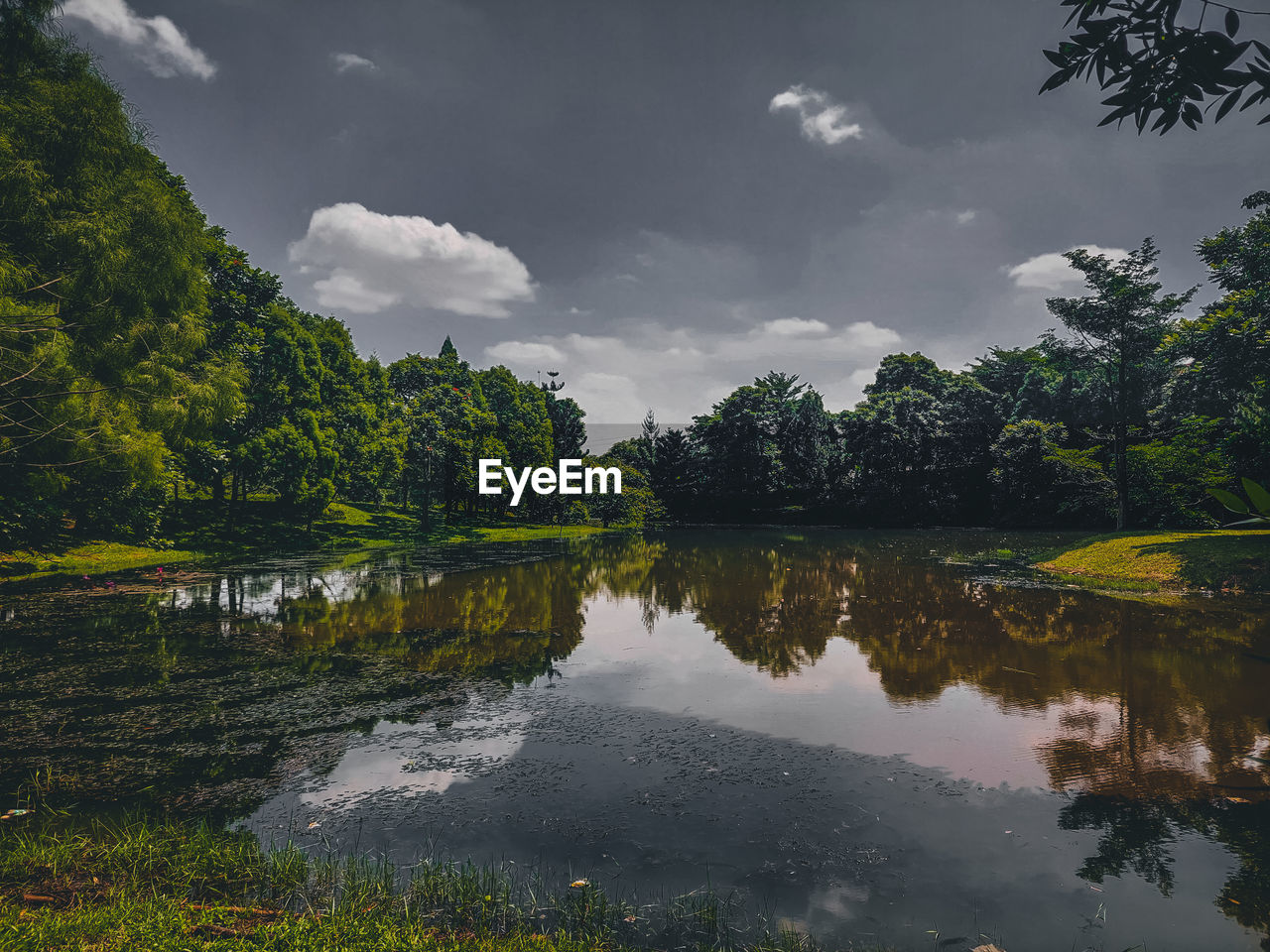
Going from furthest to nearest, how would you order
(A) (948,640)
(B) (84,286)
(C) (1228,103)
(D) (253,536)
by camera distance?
1. (D) (253,536)
2. (B) (84,286)
3. (A) (948,640)
4. (C) (1228,103)

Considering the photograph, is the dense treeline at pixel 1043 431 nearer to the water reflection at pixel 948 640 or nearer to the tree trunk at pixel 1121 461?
the tree trunk at pixel 1121 461

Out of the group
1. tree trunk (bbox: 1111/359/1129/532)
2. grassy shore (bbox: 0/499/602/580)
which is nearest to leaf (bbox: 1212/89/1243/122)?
grassy shore (bbox: 0/499/602/580)

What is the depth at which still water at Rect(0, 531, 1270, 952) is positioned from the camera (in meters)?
4.55

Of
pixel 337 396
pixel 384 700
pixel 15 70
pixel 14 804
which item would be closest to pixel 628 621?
pixel 384 700

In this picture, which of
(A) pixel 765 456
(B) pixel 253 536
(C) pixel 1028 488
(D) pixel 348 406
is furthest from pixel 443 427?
(C) pixel 1028 488

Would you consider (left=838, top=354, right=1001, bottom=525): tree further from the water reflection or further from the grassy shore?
the water reflection

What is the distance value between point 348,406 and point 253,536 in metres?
10.5

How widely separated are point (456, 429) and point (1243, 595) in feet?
115

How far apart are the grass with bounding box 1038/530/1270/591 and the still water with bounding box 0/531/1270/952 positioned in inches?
103

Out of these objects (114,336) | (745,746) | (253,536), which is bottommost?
(745,746)

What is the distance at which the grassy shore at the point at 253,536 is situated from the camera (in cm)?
2036

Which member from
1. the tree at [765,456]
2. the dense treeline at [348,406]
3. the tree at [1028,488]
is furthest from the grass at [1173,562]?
the tree at [765,456]

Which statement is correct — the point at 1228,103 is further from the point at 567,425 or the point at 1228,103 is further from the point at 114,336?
the point at 567,425

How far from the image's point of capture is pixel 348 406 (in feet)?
123
